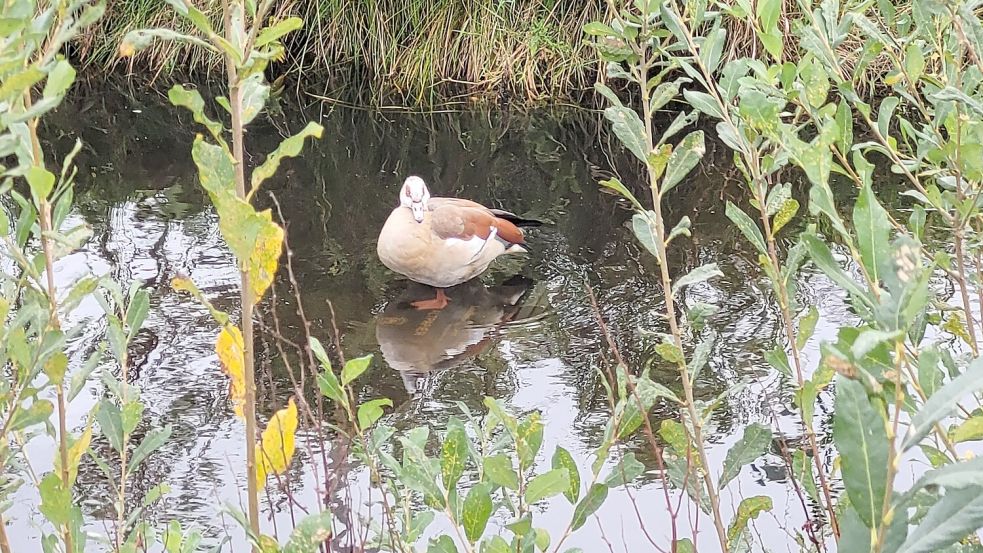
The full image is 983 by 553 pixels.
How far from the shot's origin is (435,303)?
425 centimetres

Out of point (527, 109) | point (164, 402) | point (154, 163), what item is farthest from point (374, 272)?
point (527, 109)

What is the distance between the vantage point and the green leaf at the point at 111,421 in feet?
4.66

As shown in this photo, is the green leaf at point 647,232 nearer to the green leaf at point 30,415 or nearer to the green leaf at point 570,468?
the green leaf at point 570,468

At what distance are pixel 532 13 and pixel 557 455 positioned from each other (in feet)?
19.8

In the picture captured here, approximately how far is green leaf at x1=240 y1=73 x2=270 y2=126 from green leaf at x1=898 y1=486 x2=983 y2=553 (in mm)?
644

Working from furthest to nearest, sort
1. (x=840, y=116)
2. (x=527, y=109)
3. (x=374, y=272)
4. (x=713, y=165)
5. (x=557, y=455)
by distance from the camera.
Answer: (x=527, y=109)
(x=713, y=165)
(x=374, y=272)
(x=840, y=116)
(x=557, y=455)

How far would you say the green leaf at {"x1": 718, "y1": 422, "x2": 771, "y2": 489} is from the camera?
4.75 feet

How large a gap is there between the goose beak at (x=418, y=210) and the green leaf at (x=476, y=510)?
3209mm

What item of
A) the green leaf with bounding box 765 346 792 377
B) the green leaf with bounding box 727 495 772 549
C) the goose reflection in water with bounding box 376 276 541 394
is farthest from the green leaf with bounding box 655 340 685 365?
the goose reflection in water with bounding box 376 276 541 394

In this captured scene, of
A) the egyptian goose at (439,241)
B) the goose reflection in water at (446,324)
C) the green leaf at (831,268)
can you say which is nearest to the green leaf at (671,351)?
the green leaf at (831,268)

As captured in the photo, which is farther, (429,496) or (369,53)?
(369,53)

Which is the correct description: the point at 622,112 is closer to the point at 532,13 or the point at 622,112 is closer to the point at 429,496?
the point at 429,496

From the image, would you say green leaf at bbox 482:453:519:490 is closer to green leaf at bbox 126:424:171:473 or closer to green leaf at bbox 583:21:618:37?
green leaf at bbox 126:424:171:473

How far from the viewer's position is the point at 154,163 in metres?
5.82
